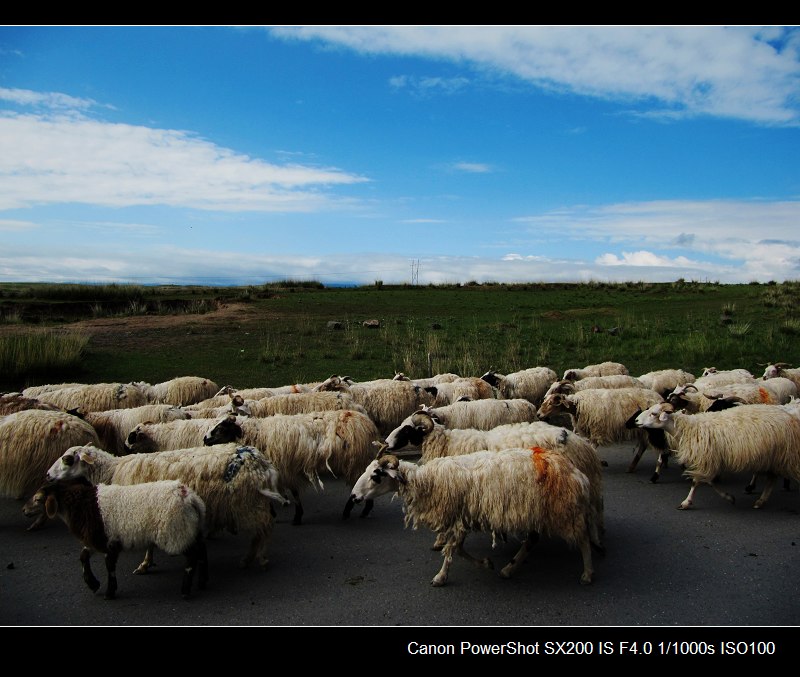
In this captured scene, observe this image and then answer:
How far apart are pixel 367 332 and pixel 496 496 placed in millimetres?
20128

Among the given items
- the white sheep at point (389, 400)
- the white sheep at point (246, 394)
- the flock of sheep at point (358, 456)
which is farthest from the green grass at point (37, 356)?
the white sheep at point (389, 400)

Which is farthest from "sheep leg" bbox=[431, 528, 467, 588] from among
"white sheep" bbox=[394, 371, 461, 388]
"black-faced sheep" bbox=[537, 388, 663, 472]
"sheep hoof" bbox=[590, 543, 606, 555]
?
"white sheep" bbox=[394, 371, 461, 388]

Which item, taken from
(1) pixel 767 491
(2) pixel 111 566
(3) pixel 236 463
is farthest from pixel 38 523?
(1) pixel 767 491

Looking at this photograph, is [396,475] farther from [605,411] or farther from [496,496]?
[605,411]

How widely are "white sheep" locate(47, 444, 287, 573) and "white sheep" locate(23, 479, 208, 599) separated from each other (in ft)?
1.61

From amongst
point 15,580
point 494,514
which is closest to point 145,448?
point 15,580

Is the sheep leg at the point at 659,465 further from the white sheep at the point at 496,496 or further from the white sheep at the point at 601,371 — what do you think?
the white sheep at the point at 601,371

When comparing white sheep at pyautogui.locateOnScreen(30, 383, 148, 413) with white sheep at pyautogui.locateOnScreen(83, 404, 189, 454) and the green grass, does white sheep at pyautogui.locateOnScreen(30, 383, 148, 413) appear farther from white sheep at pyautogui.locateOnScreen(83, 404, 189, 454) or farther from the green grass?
the green grass

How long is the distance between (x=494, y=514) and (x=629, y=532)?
9.11 ft

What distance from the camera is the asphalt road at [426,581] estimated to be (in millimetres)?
6312

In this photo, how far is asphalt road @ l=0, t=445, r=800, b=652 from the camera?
20.7 ft

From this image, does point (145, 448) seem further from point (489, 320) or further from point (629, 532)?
point (489, 320)

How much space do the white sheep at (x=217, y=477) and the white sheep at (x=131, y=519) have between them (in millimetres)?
490
